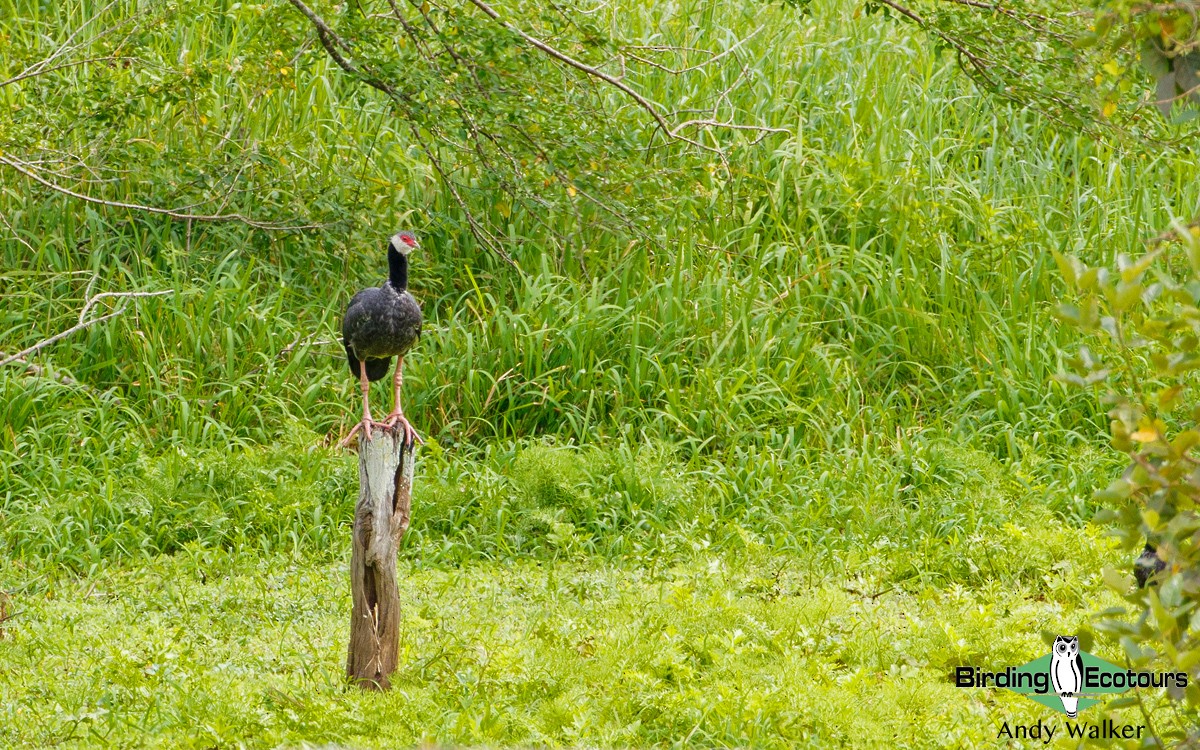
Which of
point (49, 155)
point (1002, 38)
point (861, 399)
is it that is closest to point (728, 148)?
point (861, 399)

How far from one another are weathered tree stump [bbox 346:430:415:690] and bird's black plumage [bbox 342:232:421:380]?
3.65ft

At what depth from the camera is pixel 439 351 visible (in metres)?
7.50

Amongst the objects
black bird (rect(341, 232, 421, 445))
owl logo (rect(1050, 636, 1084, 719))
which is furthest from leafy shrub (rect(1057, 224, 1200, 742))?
black bird (rect(341, 232, 421, 445))

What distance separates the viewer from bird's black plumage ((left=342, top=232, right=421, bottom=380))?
515 centimetres

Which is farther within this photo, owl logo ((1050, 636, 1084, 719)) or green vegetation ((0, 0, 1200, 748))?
green vegetation ((0, 0, 1200, 748))

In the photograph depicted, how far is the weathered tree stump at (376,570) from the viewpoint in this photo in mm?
4047

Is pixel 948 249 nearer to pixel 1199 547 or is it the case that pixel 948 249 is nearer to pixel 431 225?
pixel 431 225

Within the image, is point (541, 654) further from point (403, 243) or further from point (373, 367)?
point (403, 243)

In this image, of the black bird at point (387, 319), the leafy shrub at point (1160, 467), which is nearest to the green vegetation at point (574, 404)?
the black bird at point (387, 319)

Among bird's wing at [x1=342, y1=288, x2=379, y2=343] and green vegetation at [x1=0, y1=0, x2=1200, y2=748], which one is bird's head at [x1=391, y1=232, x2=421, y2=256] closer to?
bird's wing at [x1=342, y1=288, x2=379, y2=343]

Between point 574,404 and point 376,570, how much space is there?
10.1ft

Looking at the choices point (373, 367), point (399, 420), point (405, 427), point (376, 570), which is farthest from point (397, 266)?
point (376, 570)

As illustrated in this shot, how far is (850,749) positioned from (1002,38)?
3.63 metres

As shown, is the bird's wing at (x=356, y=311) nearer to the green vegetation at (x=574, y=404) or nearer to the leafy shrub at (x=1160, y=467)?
the green vegetation at (x=574, y=404)
